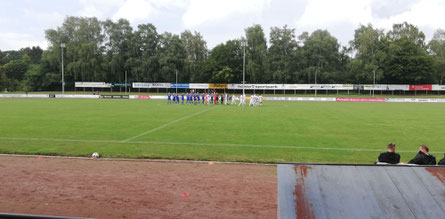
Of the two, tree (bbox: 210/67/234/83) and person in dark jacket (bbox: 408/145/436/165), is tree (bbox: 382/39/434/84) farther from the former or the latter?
person in dark jacket (bbox: 408/145/436/165)

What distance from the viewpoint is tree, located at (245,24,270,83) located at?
7675 centimetres

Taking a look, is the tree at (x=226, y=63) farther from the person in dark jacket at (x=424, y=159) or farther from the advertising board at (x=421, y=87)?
the person in dark jacket at (x=424, y=159)

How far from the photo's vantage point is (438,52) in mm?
78938

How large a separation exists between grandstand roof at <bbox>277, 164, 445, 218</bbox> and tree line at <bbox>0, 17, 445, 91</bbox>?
72.4m

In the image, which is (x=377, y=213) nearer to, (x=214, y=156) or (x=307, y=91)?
(x=214, y=156)

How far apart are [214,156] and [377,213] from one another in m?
7.27

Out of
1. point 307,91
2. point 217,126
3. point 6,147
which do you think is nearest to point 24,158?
point 6,147

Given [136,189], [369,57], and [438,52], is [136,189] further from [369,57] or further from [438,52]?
[438,52]

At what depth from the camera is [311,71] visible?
250 feet

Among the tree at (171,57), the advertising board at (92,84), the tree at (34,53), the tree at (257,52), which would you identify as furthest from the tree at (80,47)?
the tree at (34,53)

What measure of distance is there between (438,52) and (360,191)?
310 ft

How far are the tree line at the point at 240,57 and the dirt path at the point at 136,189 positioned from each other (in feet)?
222

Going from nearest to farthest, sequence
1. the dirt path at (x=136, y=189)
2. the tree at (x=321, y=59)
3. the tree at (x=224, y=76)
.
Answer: the dirt path at (x=136, y=189) < the tree at (x=224, y=76) < the tree at (x=321, y=59)

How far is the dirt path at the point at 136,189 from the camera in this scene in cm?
573
